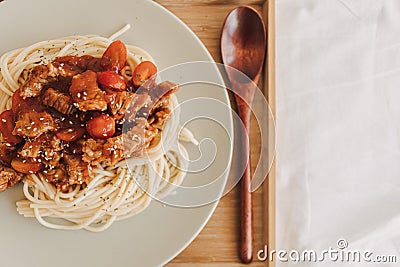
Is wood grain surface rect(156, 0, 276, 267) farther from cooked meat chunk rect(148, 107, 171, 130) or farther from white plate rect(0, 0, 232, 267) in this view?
cooked meat chunk rect(148, 107, 171, 130)

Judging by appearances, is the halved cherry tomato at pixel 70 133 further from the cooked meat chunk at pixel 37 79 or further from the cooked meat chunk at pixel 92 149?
the cooked meat chunk at pixel 37 79

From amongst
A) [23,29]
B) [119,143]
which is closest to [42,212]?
[119,143]

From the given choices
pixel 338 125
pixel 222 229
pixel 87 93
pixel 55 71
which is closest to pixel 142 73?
pixel 87 93

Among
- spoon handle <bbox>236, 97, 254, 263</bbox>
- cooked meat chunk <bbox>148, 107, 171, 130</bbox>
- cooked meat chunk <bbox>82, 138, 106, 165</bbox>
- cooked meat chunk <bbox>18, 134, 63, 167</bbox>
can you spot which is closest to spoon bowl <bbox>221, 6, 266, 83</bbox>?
spoon handle <bbox>236, 97, 254, 263</bbox>

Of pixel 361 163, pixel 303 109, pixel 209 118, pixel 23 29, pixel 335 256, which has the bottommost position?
pixel 335 256

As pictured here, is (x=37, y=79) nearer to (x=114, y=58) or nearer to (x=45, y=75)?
(x=45, y=75)

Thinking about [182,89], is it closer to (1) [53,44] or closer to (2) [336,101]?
(1) [53,44]
